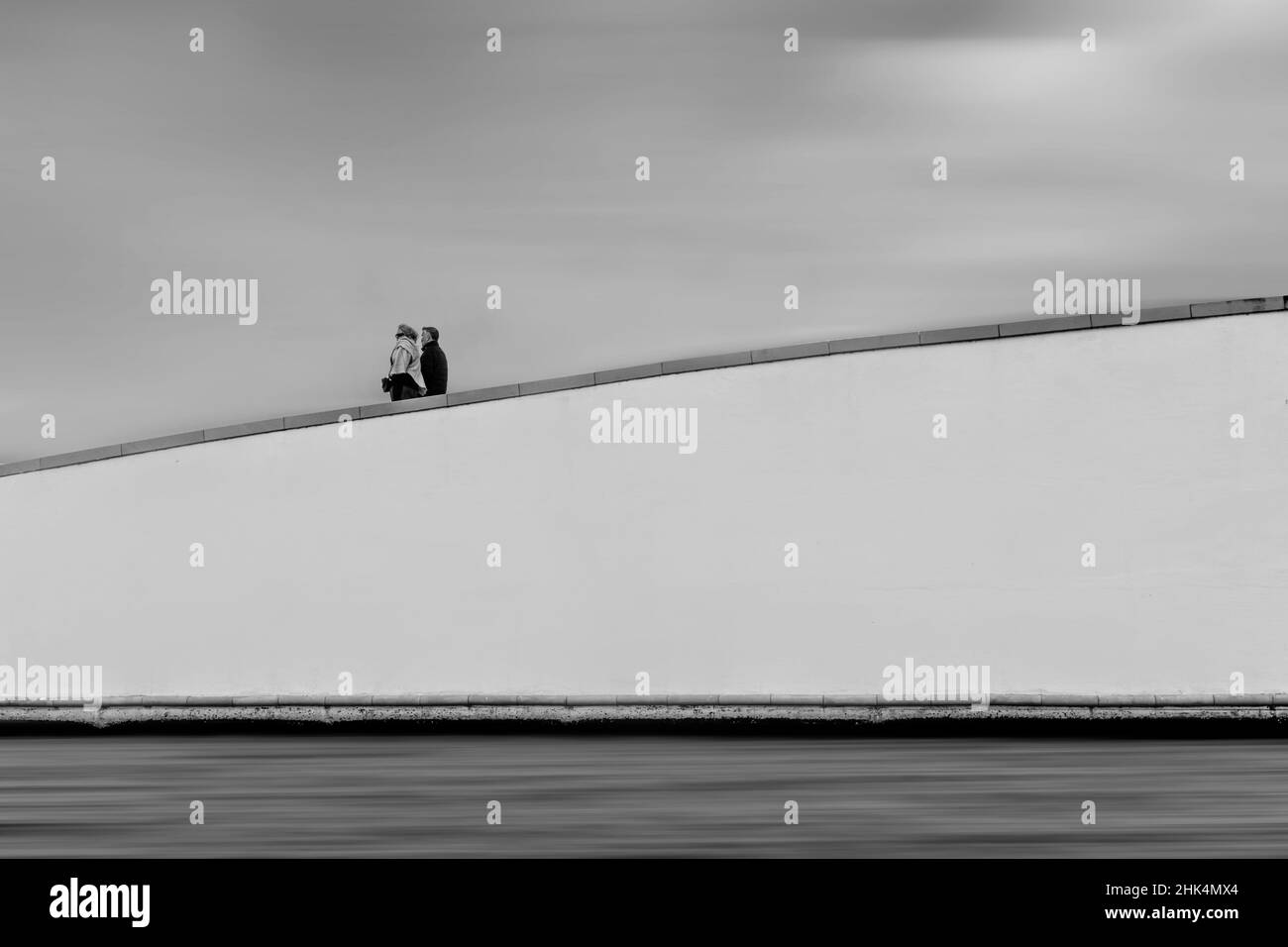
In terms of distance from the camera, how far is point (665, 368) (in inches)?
637

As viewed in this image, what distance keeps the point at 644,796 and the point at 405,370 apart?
7.85 metres

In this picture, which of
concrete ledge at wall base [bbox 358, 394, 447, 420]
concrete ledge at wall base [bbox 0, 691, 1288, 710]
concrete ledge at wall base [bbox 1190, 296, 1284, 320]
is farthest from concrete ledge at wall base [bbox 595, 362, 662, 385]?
concrete ledge at wall base [bbox 1190, 296, 1284, 320]

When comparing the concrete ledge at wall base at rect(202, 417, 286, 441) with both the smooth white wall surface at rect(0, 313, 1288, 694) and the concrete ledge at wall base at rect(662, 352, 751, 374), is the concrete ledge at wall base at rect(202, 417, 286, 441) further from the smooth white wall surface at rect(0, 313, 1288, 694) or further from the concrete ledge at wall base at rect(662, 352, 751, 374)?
the concrete ledge at wall base at rect(662, 352, 751, 374)

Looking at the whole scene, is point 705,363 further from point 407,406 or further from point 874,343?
point 407,406

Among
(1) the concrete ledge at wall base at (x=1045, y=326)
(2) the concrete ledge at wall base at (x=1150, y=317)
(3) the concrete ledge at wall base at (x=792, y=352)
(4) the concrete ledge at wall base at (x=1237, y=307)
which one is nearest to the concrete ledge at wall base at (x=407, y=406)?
(3) the concrete ledge at wall base at (x=792, y=352)

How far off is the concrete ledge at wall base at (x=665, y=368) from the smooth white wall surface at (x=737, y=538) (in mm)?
103

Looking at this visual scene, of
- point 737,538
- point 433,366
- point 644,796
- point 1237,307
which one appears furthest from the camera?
point 433,366

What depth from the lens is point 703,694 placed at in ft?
52.4

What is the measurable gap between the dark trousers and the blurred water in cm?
401

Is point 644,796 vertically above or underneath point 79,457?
underneath

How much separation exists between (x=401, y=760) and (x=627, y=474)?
4386 mm

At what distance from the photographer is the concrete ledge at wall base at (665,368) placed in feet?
50.9

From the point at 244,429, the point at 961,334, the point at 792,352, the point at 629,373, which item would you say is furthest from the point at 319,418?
the point at 961,334
